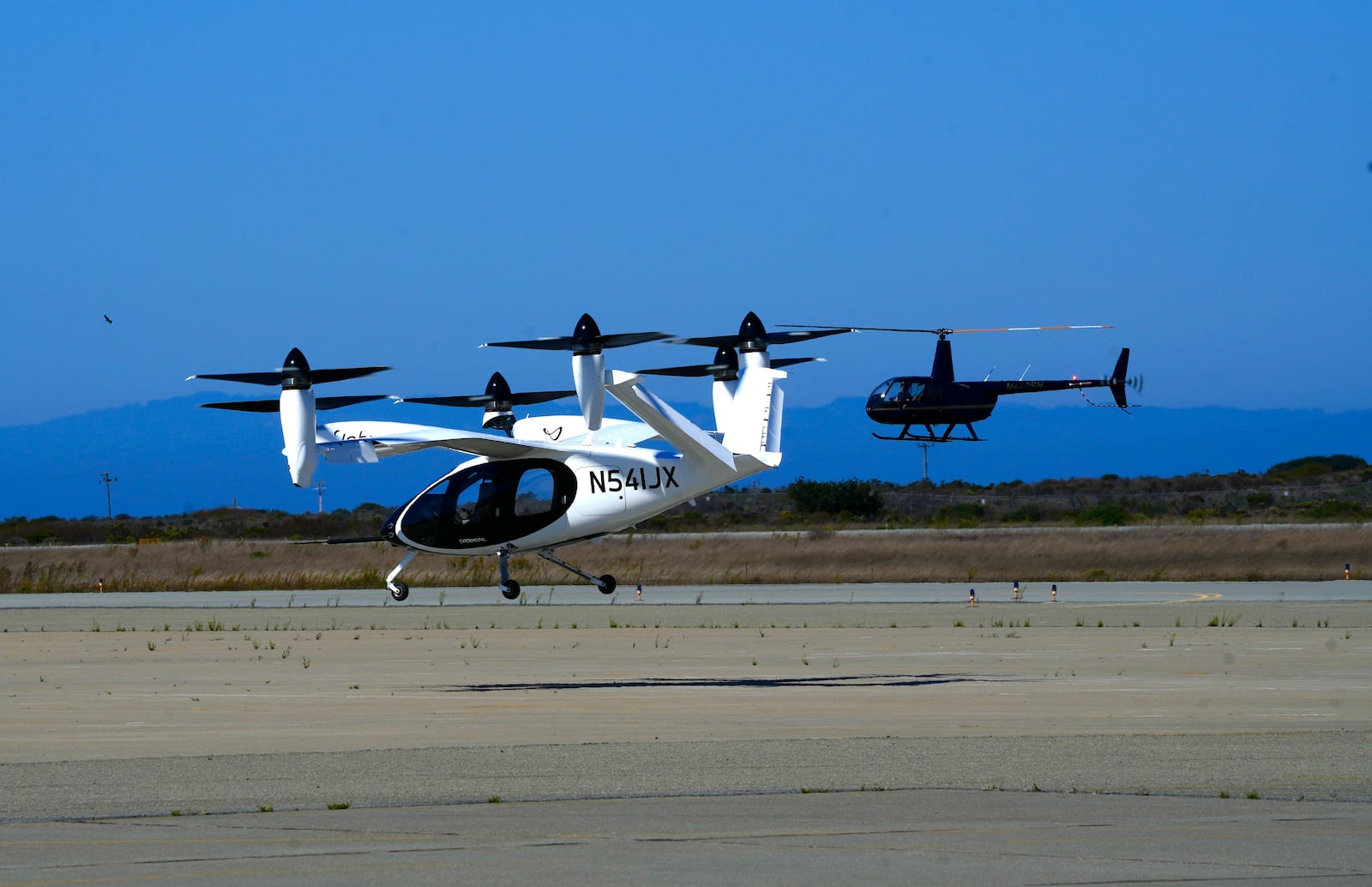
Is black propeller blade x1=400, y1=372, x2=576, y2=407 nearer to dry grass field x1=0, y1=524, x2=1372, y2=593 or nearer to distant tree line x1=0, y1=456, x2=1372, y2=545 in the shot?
dry grass field x1=0, y1=524, x2=1372, y2=593

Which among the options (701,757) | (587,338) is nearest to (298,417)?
(587,338)

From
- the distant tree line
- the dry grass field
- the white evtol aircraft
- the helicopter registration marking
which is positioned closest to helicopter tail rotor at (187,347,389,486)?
the white evtol aircraft

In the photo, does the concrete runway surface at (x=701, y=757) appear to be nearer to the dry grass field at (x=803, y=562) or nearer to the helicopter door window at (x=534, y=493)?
the helicopter door window at (x=534, y=493)

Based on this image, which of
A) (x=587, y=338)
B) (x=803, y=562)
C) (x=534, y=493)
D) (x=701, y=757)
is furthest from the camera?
(x=803, y=562)

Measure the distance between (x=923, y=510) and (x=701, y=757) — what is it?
95.1m

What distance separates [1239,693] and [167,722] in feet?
45.5

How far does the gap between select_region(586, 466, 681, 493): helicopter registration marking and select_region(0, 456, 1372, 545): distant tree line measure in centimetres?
4086

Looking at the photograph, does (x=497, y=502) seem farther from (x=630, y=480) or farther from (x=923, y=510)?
(x=923, y=510)

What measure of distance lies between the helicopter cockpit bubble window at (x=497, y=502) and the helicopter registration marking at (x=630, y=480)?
0.59 m

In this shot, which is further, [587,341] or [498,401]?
[498,401]

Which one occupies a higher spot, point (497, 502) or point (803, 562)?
point (497, 502)

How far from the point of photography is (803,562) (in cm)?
5988

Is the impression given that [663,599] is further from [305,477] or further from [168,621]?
[305,477]

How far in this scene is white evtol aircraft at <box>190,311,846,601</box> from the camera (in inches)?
1120
